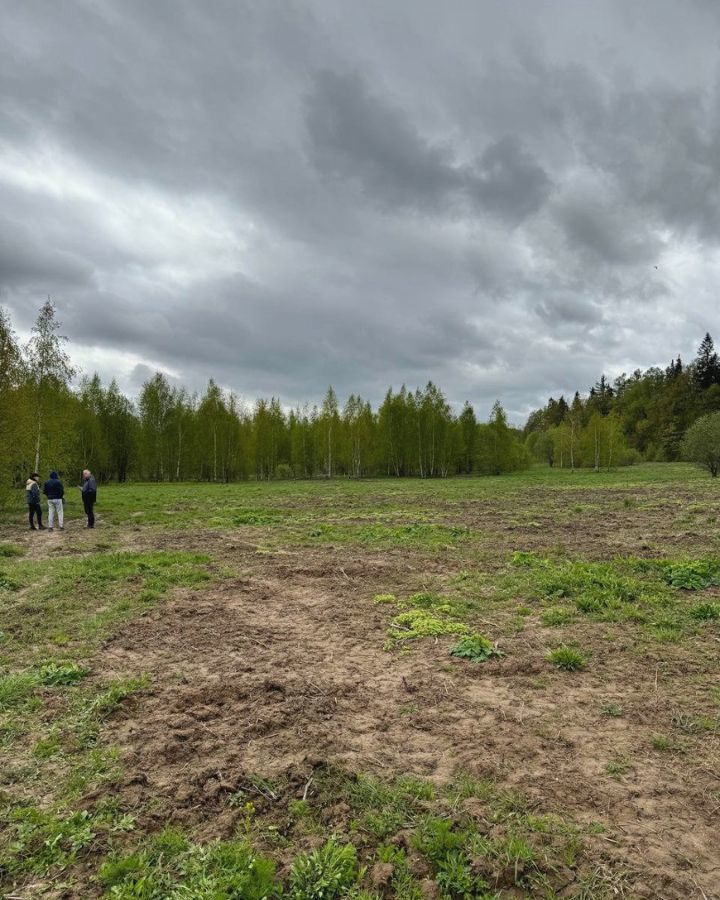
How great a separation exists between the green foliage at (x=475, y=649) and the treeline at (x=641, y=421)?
261ft

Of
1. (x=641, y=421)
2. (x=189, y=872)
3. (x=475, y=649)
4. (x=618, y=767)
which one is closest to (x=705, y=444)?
(x=475, y=649)

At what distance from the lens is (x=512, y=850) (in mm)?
3531

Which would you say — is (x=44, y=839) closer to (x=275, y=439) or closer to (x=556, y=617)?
(x=556, y=617)

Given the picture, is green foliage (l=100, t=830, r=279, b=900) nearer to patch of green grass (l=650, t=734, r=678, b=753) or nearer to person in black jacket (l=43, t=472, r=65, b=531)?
patch of green grass (l=650, t=734, r=678, b=753)

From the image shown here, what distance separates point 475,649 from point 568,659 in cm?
127

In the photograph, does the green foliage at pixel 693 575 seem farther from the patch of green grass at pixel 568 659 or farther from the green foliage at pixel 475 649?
the green foliage at pixel 475 649

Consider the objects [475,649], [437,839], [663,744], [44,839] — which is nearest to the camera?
[437,839]

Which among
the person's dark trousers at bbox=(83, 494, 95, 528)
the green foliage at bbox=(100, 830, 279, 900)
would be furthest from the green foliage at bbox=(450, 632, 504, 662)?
the person's dark trousers at bbox=(83, 494, 95, 528)

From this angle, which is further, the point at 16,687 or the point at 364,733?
the point at 16,687

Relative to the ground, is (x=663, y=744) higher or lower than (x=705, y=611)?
lower

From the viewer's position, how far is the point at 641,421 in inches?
4643

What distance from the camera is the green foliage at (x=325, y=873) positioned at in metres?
3.27

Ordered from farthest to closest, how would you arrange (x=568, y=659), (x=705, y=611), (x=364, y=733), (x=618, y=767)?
(x=705, y=611)
(x=568, y=659)
(x=364, y=733)
(x=618, y=767)

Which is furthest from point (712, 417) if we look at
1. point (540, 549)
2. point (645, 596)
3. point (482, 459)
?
point (645, 596)
